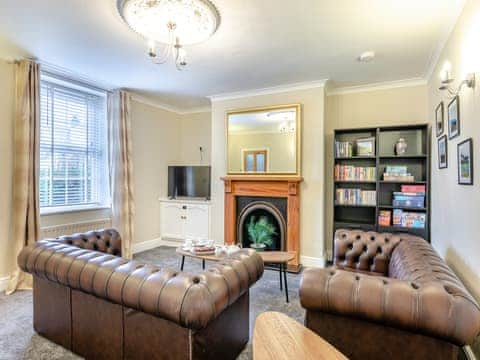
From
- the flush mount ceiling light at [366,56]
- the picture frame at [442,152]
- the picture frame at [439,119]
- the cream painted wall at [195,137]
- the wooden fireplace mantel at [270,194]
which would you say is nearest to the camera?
the picture frame at [442,152]

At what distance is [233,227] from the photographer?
4559mm

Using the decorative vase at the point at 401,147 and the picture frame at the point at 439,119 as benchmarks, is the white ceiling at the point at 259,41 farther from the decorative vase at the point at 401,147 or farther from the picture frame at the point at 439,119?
the decorative vase at the point at 401,147

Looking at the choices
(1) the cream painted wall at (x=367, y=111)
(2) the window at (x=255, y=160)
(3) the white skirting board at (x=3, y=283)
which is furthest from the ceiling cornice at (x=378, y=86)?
(3) the white skirting board at (x=3, y=283)

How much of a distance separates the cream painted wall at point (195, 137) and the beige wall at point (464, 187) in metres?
3.83

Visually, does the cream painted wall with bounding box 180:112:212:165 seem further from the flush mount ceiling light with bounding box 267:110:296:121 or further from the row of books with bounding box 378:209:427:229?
the row of books with bounding box 378:209:427:229

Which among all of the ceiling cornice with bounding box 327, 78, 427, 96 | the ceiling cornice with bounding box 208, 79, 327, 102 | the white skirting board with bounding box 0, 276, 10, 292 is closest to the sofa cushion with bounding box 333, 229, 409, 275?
the ceiling cornice with bounding box 208, 79, 327, 102

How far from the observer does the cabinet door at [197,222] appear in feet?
16.2

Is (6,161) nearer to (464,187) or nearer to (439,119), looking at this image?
(464,187)

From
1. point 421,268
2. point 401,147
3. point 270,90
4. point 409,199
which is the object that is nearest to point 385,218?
point 409,199

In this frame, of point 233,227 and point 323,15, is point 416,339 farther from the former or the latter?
point 233,227

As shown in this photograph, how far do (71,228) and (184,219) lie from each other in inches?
72.0

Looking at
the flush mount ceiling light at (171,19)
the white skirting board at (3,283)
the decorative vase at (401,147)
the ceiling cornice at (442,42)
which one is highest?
the ceiling cornice at (442,42)

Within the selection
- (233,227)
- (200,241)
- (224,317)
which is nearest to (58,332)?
(224,317)

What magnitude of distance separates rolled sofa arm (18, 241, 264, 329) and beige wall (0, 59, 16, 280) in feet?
4.98
